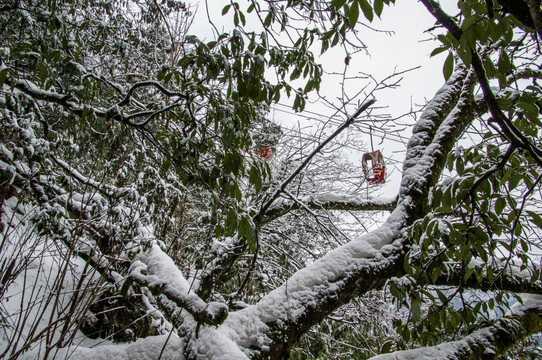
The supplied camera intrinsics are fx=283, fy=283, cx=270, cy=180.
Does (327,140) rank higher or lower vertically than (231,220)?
higher

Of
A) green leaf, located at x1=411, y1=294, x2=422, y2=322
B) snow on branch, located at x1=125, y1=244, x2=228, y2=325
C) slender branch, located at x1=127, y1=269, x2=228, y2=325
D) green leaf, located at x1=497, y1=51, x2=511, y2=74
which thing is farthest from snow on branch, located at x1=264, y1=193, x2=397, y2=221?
green leaf, located at x1=497, y1=51, x2=511, y2=74

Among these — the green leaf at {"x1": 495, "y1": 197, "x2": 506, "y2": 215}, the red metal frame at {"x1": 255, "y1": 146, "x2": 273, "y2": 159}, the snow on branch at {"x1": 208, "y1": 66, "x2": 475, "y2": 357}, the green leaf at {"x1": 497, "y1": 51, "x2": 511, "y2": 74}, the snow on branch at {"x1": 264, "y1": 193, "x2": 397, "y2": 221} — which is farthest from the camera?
the red metal frame at {"x1": 255, "y1": 146, "x2": 273, "y2": 159}

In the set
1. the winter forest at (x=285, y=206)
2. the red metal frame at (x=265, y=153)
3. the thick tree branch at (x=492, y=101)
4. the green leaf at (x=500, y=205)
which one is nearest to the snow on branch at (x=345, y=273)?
the winter forest at (x=285, y=206)

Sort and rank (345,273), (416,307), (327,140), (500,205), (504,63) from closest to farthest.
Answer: (504,63) < (500,205) < (416,307) < (345,273) < (327,140)

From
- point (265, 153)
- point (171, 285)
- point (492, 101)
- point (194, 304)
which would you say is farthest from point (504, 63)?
point (265, 153)

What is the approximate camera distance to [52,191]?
2.33m

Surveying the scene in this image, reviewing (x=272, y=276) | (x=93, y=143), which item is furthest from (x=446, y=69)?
(x=93, y=143)

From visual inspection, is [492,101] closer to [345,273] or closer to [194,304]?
[345,273]

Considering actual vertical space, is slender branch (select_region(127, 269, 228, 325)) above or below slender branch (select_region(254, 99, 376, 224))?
below

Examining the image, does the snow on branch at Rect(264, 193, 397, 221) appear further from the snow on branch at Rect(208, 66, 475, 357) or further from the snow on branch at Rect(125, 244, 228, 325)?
the snow on branch at Rect(125, 244, 228, 325)

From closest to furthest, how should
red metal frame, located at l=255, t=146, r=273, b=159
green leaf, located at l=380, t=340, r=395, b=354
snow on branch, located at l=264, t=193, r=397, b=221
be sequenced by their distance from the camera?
green leaf, located at l=380, t=340, r=395, b=354 → snow on branch, located at l=264, t=193, r=397, b=221 → red metal frame, located at l=255, t=146, r=273, b=159

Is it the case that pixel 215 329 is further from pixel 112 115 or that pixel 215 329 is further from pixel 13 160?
pixel 13 160

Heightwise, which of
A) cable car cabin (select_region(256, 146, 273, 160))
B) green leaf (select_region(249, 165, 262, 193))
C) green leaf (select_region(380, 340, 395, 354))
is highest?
cable car cabin (select_region(256, 146, 273, 160))

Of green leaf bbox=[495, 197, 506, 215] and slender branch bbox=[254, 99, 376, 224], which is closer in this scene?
green leaf bbox=[495, 197, 506, 215]
